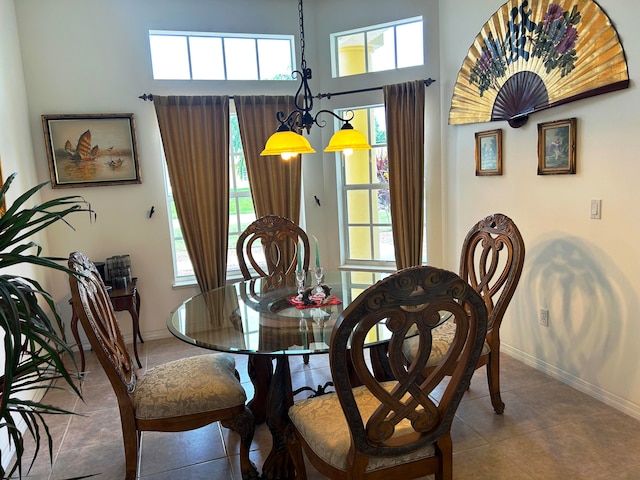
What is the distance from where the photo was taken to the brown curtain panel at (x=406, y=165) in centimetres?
373

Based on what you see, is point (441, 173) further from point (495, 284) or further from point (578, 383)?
point (578, 383)

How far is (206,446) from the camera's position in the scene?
7.64 feet

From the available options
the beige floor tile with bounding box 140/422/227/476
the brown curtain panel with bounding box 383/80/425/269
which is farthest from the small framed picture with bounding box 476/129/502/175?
the beige floor tile with bounding box 140/422/227/476

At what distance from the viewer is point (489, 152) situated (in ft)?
10.7

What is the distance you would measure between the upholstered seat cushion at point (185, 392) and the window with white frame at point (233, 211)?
80.6 inches

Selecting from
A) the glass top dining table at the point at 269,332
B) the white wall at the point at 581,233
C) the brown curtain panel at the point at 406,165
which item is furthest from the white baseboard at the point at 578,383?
the glass top dining table at the point at 269,332

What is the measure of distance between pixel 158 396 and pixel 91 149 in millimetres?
2515

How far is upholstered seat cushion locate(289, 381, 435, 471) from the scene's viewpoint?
1.54 metres

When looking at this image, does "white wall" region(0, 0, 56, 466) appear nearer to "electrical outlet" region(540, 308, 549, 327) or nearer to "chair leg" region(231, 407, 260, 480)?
"chair leg" region(231, 407, 260, 480)

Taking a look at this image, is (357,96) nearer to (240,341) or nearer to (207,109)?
(207,109)

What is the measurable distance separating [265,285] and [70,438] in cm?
136

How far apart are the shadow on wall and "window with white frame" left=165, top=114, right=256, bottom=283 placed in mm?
2423

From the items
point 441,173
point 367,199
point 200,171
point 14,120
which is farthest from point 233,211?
point 441,173

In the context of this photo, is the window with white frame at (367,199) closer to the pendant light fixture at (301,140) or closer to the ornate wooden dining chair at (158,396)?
the pendant light fixture at (301,140)
